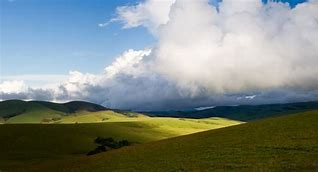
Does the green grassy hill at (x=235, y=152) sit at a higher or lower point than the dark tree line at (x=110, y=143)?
higher

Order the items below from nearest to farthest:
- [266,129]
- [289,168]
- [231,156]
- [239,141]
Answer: [289,168], [231,156], [239,141], [266,129]

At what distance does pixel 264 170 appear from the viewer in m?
39.1

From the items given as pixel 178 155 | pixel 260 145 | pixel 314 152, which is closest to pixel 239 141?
pixel 260 145

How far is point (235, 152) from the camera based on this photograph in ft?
168

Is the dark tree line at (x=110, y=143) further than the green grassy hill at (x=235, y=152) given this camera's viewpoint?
Yes

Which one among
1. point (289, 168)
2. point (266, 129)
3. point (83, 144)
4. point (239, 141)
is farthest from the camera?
point (83, 144)

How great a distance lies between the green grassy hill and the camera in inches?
1714

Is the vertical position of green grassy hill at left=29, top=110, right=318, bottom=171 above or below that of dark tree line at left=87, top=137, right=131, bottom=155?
above

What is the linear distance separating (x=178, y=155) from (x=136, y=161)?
5536 mm

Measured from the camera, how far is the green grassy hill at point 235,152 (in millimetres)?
43531

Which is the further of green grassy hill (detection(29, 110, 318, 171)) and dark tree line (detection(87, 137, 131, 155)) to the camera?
dark tree line (detection(87, 137, 131, 155))

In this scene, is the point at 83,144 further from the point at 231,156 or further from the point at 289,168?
the point at 289,168

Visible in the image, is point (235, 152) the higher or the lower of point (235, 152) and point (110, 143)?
the higher

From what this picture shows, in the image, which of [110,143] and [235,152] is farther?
[110,143]
